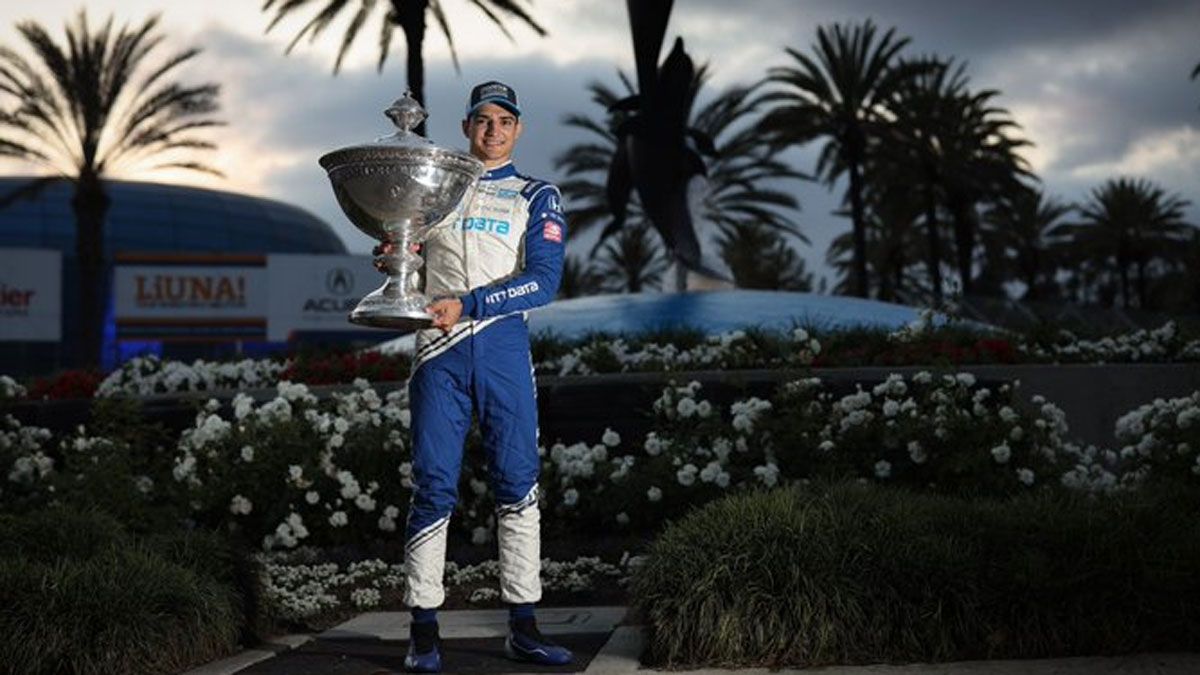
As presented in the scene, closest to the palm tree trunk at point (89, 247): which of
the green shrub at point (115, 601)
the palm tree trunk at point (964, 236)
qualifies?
the palm tree trunk at point (964, 236)

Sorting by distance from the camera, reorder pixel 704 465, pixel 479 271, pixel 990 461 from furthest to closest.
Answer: pixel 704 465 < pixel 990 461 < pixel 479 271

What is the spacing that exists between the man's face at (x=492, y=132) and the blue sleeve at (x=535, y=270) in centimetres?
18

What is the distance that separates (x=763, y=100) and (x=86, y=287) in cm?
1859

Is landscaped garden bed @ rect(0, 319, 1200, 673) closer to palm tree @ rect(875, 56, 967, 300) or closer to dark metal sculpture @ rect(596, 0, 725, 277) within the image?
dark metal sculpture @ rect(596, 0, 725, 277)

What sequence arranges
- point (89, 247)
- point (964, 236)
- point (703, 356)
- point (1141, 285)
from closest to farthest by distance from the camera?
point (703, 356)
point (89, 247)
point (964, 236)
point (1141, 285)

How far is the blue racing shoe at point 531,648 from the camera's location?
4.80 meters

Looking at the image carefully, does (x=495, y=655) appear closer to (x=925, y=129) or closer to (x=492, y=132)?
(x=492, y=132)

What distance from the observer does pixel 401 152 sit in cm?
462

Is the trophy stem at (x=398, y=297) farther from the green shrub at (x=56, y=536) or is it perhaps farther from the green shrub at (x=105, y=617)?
the green shrub at (x=56, y=536)

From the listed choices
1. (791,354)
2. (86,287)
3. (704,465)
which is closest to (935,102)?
(86,287)

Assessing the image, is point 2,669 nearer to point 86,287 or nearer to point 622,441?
point 622,441

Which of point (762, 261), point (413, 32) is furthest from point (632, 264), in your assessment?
point (413, 32)

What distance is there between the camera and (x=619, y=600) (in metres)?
6.50

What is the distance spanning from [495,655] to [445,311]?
1339 mm
